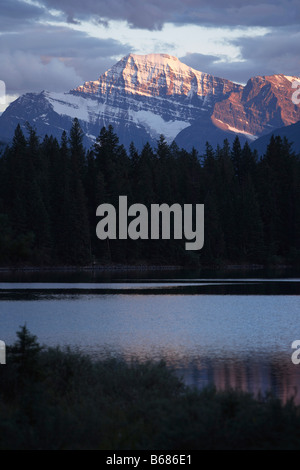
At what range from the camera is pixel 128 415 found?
21.2 metres

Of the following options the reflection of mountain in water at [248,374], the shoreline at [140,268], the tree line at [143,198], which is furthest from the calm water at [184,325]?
the tree line at [143,198]

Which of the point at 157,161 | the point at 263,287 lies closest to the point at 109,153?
the point at 157,161

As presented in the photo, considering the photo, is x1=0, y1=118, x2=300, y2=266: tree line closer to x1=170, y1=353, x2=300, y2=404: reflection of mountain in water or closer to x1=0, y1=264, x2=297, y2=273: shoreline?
x1=0, y1=264, x2=297, y2=273: shoreline

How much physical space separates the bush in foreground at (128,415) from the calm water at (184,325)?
3482 millimetres

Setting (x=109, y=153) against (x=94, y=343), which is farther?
(x=109, y=153)

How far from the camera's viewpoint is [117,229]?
507 feet

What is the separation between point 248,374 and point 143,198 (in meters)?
122

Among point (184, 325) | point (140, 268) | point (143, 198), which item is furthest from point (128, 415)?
point (140, 268)

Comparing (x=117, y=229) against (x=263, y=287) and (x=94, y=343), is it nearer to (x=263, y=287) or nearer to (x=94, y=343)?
(x=263, y=287)

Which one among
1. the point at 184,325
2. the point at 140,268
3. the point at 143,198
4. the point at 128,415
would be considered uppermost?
the point at 143,198

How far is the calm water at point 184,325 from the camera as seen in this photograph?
114 ft

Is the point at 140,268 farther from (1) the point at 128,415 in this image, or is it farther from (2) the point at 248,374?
(1) the point at 128,415
